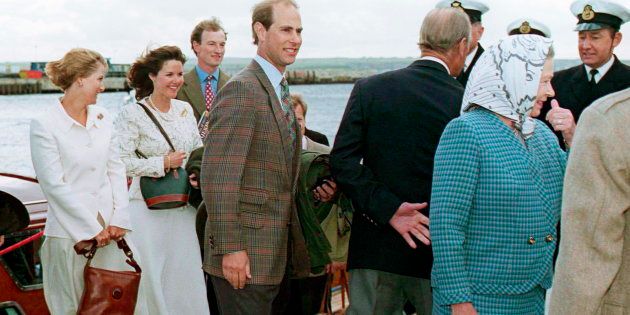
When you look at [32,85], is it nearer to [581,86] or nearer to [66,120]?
[66,120]

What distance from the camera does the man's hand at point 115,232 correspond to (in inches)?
181

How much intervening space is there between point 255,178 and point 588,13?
2.71 metres

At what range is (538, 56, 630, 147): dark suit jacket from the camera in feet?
16.6

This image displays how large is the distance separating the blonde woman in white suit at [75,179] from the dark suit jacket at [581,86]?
2632mm

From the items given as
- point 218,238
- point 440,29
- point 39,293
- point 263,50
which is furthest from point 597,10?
point 39,293

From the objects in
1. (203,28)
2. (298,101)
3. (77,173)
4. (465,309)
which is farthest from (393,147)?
(203,28)

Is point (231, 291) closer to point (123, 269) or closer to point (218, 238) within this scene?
point (218, 238)

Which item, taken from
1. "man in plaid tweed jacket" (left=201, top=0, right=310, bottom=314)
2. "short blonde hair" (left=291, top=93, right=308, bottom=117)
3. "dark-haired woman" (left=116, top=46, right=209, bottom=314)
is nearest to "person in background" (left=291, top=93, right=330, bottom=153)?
"short blonde hair" (left=291, top=93, right=308, bottom=117)

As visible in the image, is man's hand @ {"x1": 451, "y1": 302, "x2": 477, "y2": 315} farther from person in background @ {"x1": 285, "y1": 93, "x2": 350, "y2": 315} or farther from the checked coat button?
person in background @ {"x1": 285, "y1": 93, "x2": 350, "y2": 315}

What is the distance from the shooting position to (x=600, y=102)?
7.19 ft

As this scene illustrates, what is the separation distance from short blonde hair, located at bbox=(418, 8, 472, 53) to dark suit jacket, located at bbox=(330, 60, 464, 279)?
9 centimetres

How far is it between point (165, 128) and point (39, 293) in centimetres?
119

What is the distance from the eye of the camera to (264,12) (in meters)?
3.64

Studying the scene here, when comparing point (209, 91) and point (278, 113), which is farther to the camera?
point (209, 91)
